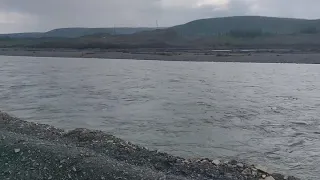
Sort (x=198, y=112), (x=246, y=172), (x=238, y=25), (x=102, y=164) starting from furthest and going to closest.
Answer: (x=238, y=25) < (x=198, y=112) < (x=246, y=172) < (x=102, y=164)

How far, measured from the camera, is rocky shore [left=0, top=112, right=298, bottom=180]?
8453 mm

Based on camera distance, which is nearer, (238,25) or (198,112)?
(198,112)

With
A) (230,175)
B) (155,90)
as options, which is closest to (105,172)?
(230,175)

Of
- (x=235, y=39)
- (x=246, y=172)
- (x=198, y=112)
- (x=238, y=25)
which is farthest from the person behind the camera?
(x=238, y=25)

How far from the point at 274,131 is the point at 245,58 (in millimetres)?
41679

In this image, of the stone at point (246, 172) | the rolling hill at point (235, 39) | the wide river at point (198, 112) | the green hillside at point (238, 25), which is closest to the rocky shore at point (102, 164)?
the stone at point (246, 172)

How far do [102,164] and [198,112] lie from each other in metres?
12.3

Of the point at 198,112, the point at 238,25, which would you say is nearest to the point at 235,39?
the point at 238,25

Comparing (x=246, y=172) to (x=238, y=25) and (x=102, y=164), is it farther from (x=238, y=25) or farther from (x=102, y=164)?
(x=238, y=25)

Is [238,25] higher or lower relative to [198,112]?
higher

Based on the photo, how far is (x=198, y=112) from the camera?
20.7 m

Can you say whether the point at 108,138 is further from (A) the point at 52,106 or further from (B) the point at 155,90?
(B) the point at 155,90

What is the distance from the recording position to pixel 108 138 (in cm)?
1163

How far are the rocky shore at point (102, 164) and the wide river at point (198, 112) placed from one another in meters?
2.66
